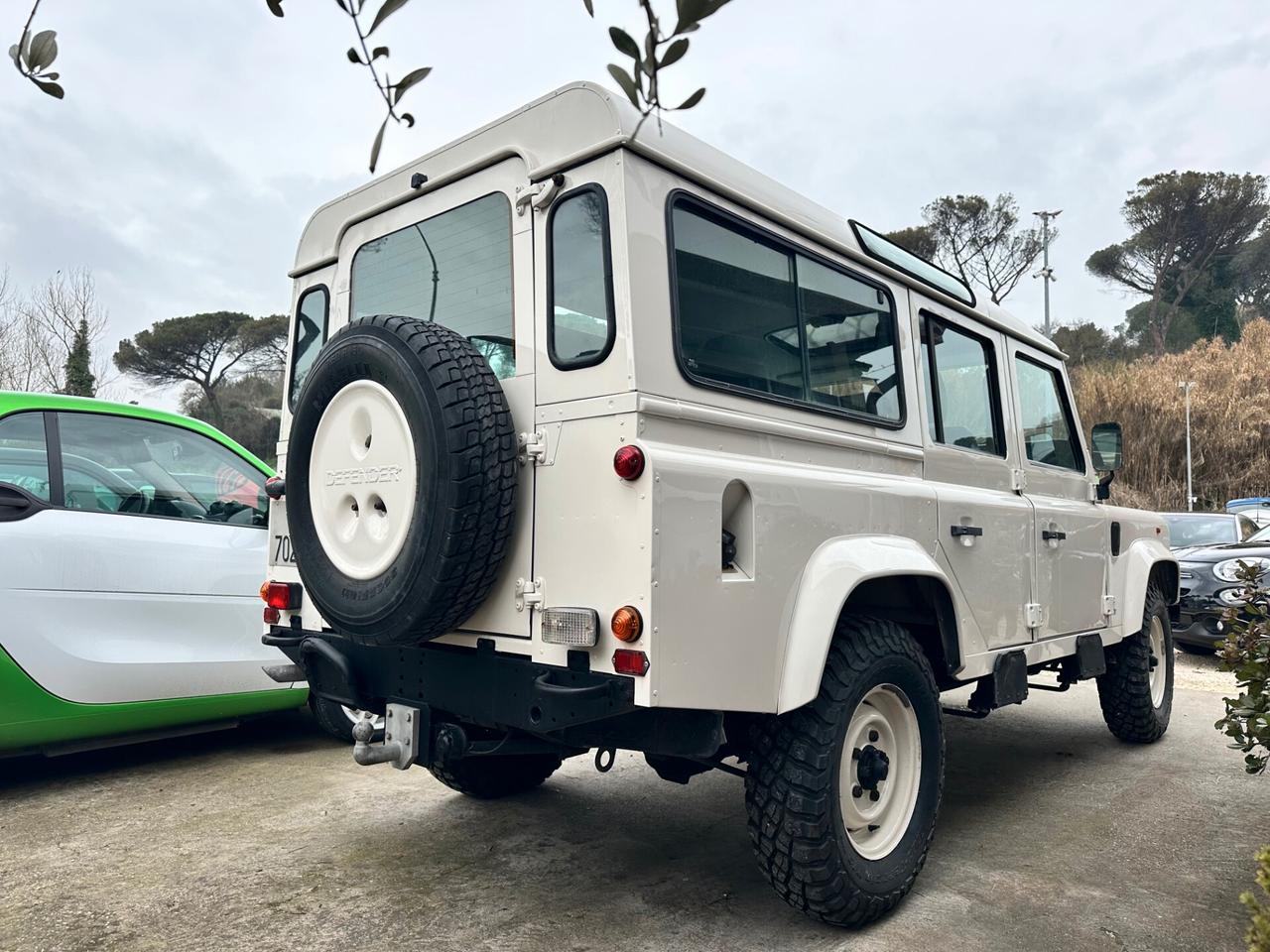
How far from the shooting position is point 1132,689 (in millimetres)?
4969

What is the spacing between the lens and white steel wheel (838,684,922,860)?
2.87 meters

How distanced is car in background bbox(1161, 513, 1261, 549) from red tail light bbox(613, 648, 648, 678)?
1002cm

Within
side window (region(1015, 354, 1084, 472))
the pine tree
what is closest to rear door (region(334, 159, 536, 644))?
side window (region(1015, 354, 1084, 472))

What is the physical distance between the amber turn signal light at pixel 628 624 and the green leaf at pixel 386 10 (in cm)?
155

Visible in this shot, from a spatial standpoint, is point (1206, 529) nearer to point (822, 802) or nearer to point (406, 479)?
point (822, 802)

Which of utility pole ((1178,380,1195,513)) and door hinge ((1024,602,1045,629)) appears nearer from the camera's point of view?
door hinge ((1024,602,1045,629))

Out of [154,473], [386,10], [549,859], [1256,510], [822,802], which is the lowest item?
[549,859]

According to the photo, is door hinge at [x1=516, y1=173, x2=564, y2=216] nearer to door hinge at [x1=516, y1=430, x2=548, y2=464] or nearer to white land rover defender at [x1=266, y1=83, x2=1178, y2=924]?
white land rover defender at [x1=266, y1=83, x2=1178, y2=924]

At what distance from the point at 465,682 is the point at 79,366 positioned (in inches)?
607

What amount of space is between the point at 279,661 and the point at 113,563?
889 mm

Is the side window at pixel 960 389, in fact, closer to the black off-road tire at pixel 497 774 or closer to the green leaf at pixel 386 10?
the black off-road tire at pixel 497 774

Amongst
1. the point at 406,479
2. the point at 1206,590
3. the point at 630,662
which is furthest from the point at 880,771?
the point at 1206,590

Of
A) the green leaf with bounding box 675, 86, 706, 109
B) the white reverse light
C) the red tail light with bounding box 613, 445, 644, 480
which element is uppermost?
the green leaf with bounding box 675, 86, 706, 109

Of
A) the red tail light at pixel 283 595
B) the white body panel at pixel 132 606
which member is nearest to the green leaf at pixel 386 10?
the red tail light at pixel 283 595
